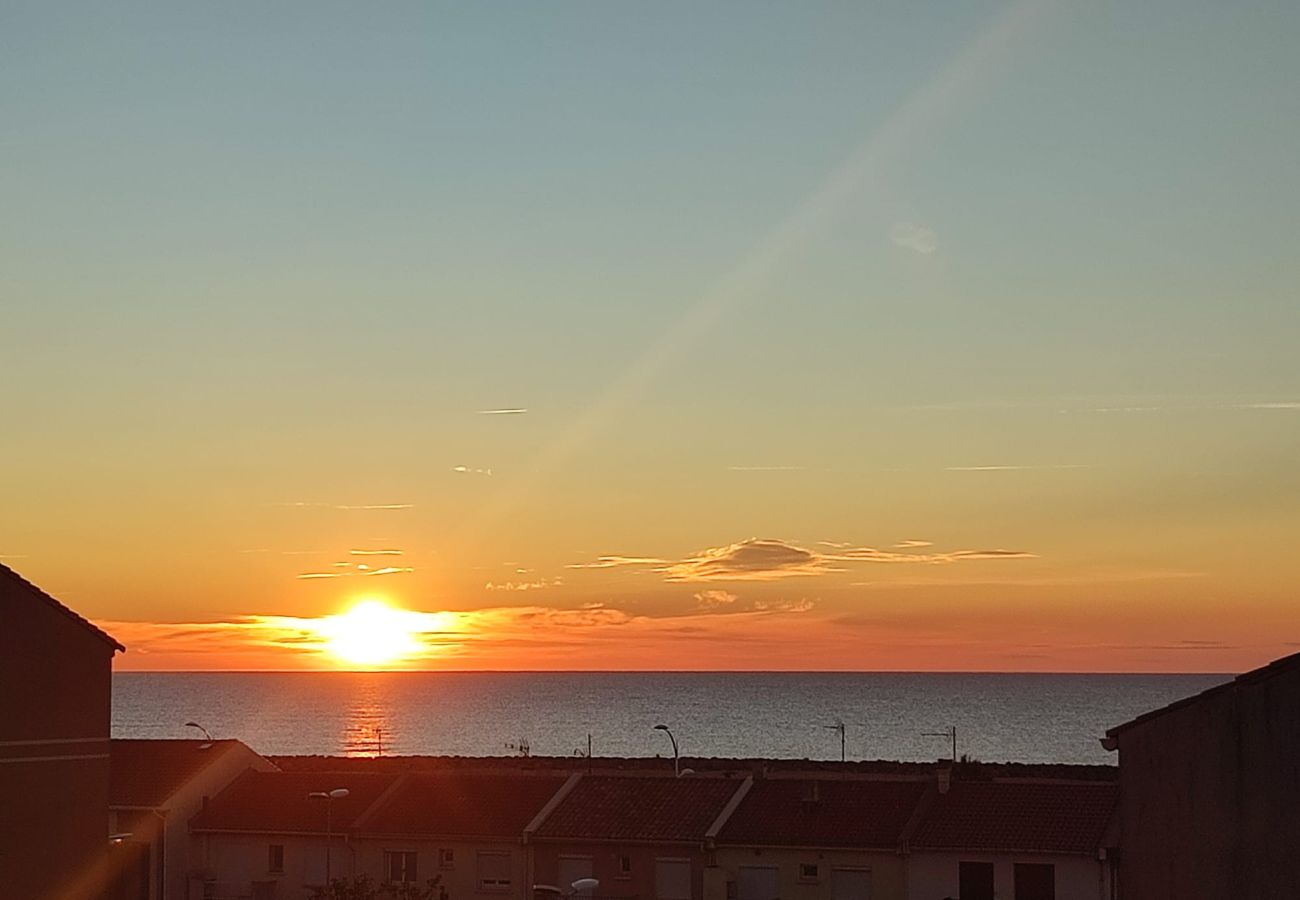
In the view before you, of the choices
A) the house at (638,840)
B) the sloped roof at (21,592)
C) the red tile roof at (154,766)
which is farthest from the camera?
the red tile roof at (154,766)

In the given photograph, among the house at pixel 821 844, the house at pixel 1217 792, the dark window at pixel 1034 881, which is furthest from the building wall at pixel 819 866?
the house at pixel 1217 792

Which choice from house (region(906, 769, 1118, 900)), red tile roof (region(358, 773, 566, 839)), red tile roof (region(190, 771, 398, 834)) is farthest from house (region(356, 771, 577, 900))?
house (region(906, 769, 1118, 900))

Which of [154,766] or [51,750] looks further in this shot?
[154,766]

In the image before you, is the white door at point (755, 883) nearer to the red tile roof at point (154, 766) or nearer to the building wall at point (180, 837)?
the building wall at point (180, 837)

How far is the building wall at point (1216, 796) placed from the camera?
23734 millimetres

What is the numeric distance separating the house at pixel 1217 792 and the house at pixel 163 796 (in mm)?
33910

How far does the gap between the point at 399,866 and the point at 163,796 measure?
8.54 meters

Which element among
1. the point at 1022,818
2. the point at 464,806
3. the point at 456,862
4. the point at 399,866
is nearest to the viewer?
the point at 1022,818

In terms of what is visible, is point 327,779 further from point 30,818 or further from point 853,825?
point 30,818

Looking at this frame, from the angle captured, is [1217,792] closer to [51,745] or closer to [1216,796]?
[1216,796]

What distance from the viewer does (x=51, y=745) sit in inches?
1485

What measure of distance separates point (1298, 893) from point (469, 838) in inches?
1351

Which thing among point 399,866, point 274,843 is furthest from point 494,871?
point 274,843

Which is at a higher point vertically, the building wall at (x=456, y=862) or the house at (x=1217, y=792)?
the house at (x=1217, y=792)
